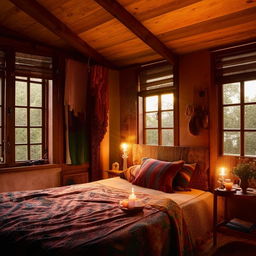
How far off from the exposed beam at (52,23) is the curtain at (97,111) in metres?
0.33

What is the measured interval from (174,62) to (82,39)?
137 cm

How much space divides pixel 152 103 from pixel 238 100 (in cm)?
137

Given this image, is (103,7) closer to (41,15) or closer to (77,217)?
(41,15)

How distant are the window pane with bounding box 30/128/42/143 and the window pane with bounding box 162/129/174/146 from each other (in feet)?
6.06

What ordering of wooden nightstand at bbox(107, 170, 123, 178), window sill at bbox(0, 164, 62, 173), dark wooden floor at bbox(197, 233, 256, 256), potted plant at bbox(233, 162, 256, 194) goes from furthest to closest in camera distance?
wooden nightstand at bbox(107, 170, 123, 178) → window sill at bbox(0, 164, 62, 173) → potted plant at bbox(233, 162, 256, 194) → dark wooden floor at bbox(197, 233, 256, 256)

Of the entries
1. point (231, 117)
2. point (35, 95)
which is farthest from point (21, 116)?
point (231, 117)

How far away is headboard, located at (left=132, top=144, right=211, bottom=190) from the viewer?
3213 mm

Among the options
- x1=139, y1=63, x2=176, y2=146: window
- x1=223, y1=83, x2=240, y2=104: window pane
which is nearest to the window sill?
x1=139, y1=63, x2=176, y2=146: window

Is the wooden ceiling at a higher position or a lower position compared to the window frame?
higher

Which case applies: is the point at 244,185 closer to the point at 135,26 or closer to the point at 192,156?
the point at 192,156

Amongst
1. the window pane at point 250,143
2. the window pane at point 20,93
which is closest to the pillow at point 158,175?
the window pane at point 250,143

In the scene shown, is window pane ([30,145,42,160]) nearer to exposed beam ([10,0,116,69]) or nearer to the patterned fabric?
the patterned fabric

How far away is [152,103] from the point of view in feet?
13.5

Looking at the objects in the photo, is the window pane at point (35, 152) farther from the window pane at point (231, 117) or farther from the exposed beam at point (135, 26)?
the window pane at point (231, 117)
